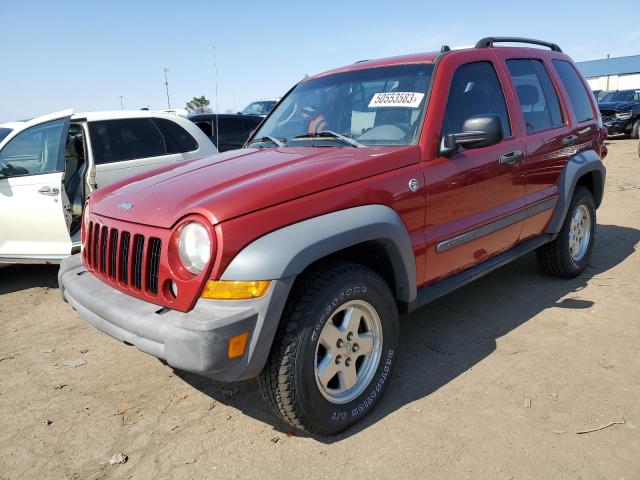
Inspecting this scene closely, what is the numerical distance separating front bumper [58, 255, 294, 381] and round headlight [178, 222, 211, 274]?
167 millimetres

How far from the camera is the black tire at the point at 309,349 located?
2301mm

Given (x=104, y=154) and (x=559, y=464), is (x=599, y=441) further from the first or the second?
(x=104, y=154)

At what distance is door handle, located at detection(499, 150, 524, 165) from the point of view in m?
3.41

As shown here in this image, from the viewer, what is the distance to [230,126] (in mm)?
9547

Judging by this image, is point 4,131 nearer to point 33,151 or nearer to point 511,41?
point 33,151

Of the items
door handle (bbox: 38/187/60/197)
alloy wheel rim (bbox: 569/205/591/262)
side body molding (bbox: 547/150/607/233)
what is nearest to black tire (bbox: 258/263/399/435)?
side body molding (bbox: 547/150/607/233)

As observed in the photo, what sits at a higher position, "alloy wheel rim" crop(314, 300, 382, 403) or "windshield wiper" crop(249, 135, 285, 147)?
"windshield wiper" crop(249, 135, 285, 147)

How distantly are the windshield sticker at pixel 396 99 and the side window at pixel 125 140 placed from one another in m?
3.28

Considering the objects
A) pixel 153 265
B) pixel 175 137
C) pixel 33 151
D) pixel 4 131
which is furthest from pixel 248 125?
pixel 153 265

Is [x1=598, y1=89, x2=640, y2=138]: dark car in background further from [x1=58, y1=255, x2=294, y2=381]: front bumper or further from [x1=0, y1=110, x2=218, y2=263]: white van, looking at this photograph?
[x1=58, y1=255, x2=294, y2=381]: front bumper

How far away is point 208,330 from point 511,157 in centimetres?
248

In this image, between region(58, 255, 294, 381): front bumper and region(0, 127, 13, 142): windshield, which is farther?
region(0, 127, 13, 142): windshield

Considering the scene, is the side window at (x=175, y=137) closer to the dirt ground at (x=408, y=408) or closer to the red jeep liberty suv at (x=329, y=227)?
the red jeep liberty suv at (x=329, y=227)

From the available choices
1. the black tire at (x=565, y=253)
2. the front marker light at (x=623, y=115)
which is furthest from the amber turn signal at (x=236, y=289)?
the front marker light at (x=623, y=115)
